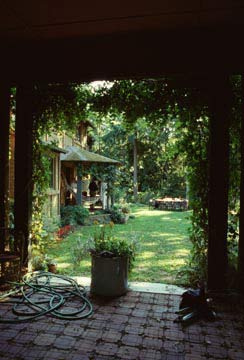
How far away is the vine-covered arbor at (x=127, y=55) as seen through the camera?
333cm

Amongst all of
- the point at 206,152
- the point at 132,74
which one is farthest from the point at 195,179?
the point at 132,74

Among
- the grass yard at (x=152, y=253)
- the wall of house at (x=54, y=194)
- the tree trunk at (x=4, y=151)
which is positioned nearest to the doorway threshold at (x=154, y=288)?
the grass yard at (x=152, y=253)

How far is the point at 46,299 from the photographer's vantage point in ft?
12.4

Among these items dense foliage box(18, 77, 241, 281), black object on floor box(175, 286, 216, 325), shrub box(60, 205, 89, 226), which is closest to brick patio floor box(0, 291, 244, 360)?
black object on floor box(175, 286, 216, 325)

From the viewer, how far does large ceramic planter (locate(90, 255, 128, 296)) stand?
388 centimetres

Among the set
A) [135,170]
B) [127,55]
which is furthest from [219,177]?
[135,170]

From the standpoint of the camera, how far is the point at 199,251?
4461 mm

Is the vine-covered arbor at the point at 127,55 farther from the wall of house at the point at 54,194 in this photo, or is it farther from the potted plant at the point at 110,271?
the wall of house at the point at 54,194

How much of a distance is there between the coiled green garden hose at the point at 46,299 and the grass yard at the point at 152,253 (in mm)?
838

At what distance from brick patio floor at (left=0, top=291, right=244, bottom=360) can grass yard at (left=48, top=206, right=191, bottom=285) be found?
50.1 inches

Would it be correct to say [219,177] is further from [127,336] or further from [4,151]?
[4,151]

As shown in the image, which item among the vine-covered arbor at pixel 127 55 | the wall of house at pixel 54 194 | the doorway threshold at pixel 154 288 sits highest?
the vine-covered arbor at pixel 127 55

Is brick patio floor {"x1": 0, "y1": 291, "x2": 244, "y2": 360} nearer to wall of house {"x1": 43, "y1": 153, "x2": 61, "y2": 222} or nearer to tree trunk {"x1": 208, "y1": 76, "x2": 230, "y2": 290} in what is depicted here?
tree trunk {"x1": 208, "y1": 76, "x2": 230, "y2": 290}

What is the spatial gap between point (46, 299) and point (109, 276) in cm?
87
